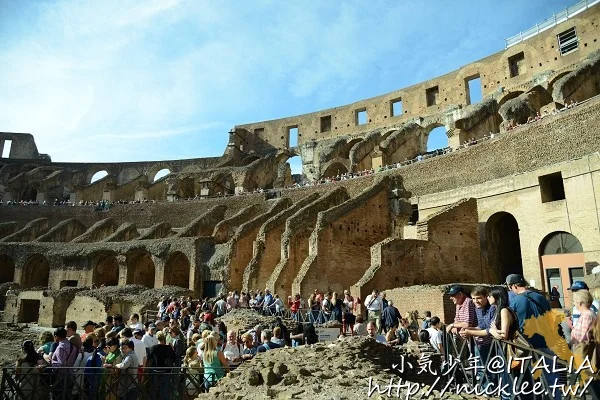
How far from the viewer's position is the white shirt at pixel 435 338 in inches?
301

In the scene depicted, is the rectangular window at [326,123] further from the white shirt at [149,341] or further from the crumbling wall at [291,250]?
the white shirt at [149,341]

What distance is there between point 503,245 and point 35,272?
1111 inches

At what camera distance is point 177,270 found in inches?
1083

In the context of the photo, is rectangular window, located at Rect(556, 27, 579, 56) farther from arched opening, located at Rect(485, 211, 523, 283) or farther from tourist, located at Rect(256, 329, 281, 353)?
tourist, located at Rect(256, 329, 281, 353)

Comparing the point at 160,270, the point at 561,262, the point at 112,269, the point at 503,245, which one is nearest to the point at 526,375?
the point at 561,262

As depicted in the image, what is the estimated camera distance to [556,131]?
17453 mm

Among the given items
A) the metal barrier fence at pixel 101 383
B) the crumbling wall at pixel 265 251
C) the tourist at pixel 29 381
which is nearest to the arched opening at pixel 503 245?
the crumbling wall at pixel 265 251

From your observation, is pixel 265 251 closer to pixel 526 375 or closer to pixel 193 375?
pixel 193 375

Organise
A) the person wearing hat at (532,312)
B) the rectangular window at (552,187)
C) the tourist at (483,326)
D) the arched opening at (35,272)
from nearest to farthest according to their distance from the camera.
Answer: the person wearing hat at (532,312) < the tourist at (483,326) < the rectangular window at (552,187) < the arched opening at (35,272)

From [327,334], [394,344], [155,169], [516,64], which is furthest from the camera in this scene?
[155,169]

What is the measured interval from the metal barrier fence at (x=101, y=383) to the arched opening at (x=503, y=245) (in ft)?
50.2

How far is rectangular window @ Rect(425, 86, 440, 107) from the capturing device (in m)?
36.9

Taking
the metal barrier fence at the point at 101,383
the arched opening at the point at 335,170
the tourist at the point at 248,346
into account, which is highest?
the arched opening at the point at 335,170

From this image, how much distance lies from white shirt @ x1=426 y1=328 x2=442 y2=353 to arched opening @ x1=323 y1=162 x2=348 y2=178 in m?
28.1
